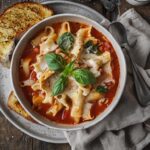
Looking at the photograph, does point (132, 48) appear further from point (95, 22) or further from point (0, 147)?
point (0, 147)

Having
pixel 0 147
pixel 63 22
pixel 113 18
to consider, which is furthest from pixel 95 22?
pixel 0 147

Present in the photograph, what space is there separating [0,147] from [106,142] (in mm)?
637

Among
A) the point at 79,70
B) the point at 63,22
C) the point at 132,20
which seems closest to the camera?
the point at 79,70

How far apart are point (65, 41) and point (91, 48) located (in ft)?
0.46

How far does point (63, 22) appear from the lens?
276cm

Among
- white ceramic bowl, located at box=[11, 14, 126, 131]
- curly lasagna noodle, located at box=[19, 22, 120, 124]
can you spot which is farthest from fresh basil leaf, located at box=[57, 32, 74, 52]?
white ceramic bowl, located at box=[11, 14, 126, 131]

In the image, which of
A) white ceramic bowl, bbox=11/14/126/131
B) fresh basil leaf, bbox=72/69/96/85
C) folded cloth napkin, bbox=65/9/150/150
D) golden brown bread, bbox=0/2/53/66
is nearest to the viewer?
fresh basil leaf, bbox=72/69/96/85

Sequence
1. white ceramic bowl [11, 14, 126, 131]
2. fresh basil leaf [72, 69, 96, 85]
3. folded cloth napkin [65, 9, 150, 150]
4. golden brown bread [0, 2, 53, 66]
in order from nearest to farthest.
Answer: fresh basil leaf [72, 69, 96, 85]
white ceramic bowl [11, 14, 126, 131]
folded cloth napkin [65, 9, 150, 150]
golden brown bread [0, 2, 53, 66]

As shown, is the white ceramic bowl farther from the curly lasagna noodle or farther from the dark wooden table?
the dark wooden table

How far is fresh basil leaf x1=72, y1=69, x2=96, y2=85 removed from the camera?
8.38 ft

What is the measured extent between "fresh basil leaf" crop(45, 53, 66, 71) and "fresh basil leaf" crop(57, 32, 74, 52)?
63 mm

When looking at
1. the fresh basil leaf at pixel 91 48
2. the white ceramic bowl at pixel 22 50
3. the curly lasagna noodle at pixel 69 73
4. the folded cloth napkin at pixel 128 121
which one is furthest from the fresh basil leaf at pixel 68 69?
the folded cloth napkin at pixel 128 121

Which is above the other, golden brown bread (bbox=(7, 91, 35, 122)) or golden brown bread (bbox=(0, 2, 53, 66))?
golden brown bread (bbox=(0, 2, 53, 66))

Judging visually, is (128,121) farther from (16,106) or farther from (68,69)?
(16,106)
